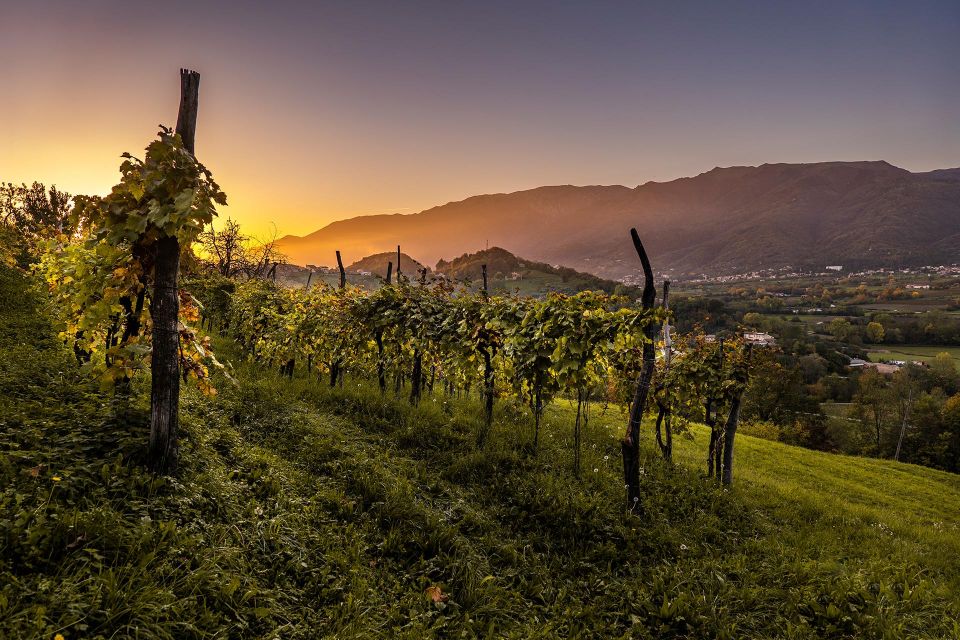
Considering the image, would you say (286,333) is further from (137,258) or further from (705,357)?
(705,357)

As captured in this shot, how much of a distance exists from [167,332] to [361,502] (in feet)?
10.8

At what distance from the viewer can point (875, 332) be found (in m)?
107

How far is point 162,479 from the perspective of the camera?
4191 millimetres

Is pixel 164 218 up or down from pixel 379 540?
up

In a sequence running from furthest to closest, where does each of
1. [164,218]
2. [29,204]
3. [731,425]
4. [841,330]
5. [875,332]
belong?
[875,332]
[841,330]
[29,204]
[731,425]
[164,218]

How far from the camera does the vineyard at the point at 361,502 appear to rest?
3428mm

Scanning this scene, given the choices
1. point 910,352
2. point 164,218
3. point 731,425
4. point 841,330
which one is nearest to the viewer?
point 164,218

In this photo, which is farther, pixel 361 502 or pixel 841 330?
pixel 841 330

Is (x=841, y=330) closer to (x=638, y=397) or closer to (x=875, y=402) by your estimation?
(x=875, y=402)

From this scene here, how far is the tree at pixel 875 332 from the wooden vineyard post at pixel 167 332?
147143 millimetres

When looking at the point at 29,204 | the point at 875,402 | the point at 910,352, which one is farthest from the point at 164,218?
the point at 910,352

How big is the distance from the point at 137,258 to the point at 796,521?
12.1 meters

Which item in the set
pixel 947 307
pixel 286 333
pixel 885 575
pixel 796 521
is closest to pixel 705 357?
pixel 796 521

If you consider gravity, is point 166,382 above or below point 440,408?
above
